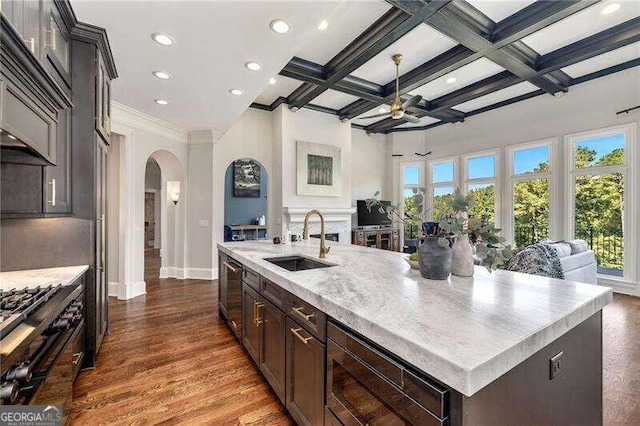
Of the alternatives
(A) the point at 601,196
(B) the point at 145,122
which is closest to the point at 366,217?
(A) the point at 601,196

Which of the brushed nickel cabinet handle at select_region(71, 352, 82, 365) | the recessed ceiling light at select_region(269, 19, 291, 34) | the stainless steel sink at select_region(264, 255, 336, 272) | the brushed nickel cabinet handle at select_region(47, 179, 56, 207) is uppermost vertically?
the recessed ceiling light at select_region(269, 19, 291, 34)

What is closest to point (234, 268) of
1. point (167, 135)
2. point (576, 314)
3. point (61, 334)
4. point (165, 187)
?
point (61, 334)

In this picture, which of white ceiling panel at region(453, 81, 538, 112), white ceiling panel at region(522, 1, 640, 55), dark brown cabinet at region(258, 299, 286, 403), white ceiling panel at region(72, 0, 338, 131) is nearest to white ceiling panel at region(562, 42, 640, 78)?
white ceiling panel at region(453, 81, 538, 112)

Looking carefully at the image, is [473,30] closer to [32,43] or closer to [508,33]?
[508,33]

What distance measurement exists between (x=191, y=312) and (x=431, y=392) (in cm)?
351

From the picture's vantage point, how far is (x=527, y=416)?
3.29 feet

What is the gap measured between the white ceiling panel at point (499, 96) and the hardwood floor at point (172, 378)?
20.6ft

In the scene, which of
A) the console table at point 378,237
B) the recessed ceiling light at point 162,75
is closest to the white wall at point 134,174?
the recessed ceiling light at point 162,75

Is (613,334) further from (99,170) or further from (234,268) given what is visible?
(99,170)

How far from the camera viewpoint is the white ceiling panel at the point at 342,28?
10.6ft

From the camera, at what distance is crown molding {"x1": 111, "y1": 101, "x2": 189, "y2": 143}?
158 inches

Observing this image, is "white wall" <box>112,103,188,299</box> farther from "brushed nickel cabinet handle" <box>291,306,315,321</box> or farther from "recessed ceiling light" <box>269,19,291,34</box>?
"brushed nickel cabinet handle" <box>291,306,315,321</box>

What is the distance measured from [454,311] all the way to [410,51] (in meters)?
4.09

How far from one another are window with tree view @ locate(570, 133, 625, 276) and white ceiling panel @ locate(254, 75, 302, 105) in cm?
517
